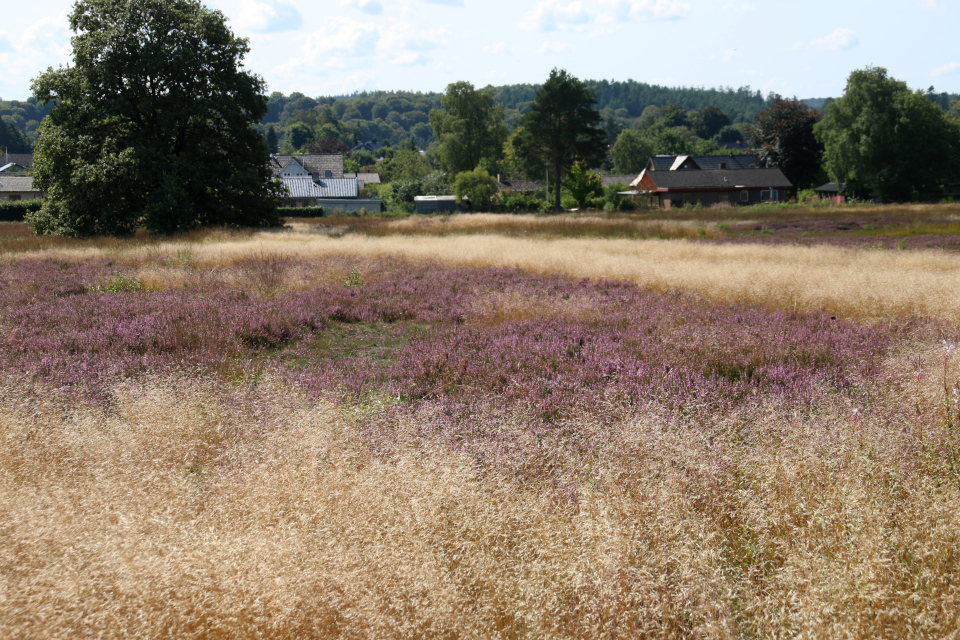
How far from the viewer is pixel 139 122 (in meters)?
30.9

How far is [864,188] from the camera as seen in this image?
68.9 m

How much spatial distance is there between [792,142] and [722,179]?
1165 centimetres

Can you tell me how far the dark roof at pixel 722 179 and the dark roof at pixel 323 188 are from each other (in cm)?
4024

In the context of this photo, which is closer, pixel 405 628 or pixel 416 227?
pixel 405 628

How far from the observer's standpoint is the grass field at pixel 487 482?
8.64 ft

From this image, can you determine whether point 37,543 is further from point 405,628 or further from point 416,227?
point 416,227

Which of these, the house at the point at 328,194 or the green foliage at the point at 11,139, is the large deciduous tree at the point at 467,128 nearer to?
the house at the point at 328,194

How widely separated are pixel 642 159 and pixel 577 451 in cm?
14585

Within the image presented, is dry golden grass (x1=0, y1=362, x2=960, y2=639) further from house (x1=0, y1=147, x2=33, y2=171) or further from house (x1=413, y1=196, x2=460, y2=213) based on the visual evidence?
house (x1=0, y1=147, x2=33, y2=171)

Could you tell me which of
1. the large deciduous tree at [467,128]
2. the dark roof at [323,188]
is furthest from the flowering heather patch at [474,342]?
the large deciduous tree at [467,128]

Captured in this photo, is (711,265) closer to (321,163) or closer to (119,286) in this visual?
(119,286)

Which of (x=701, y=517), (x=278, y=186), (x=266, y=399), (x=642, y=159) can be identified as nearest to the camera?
(x=701, y=517)

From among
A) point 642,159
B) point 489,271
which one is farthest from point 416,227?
point 642,159

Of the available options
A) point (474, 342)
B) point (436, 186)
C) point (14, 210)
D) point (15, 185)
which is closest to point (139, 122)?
point (474, 342)
